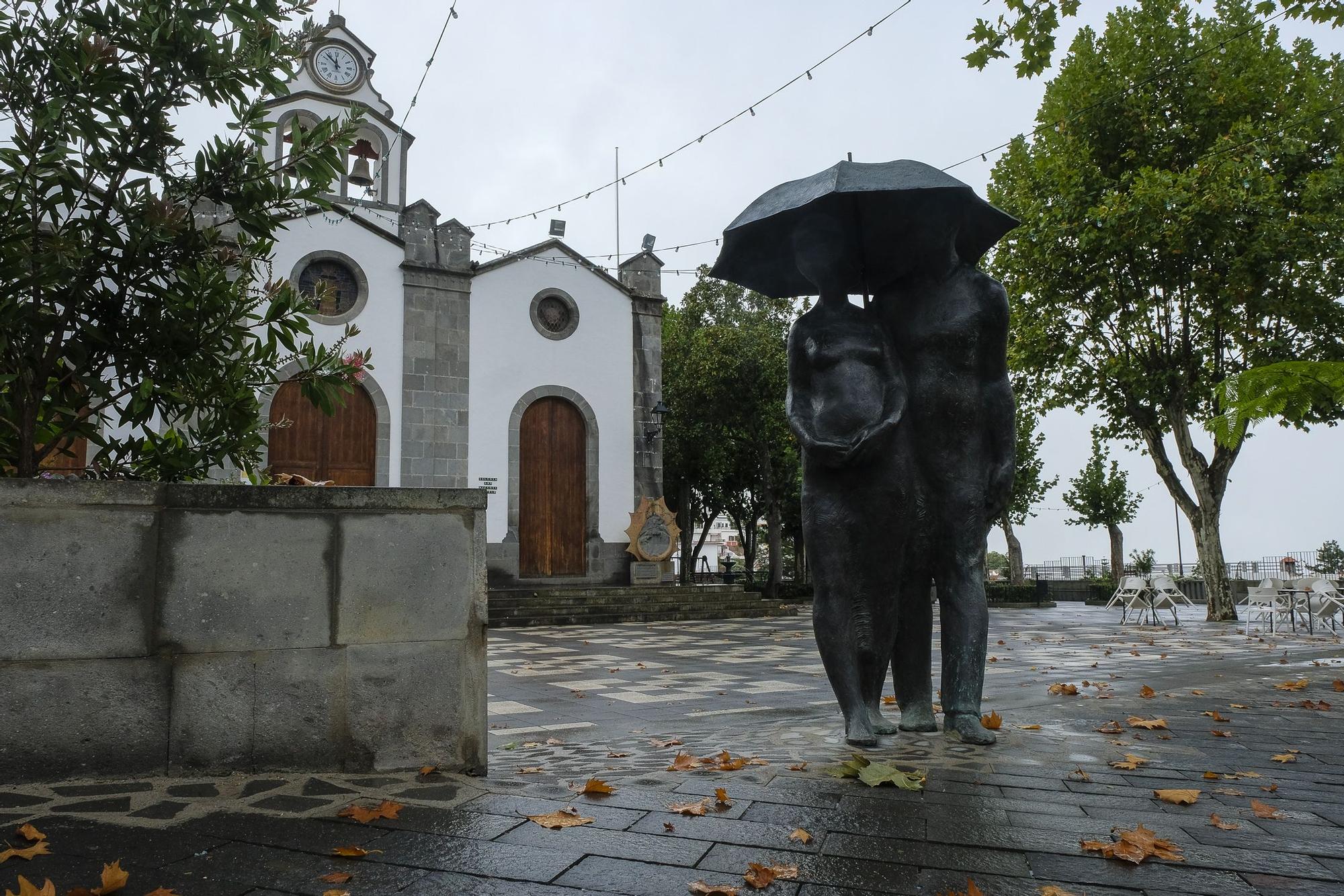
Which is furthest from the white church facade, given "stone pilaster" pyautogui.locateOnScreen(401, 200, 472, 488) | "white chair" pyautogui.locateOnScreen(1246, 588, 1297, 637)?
"white chair" pyautogui.locateOnScreen(1246, 588, 1297, 637)

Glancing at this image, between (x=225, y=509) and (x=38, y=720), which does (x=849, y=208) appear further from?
(x=38, y=720)

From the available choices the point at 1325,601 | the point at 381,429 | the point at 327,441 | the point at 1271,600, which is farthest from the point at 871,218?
the point at 327,441

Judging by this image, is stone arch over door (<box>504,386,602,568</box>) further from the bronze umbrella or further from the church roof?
the bronze umbrella

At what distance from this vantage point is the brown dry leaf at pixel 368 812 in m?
2.60

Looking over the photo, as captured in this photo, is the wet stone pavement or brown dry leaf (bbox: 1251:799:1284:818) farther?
brown dry leaf (bbox: 1251:799:1284:818)

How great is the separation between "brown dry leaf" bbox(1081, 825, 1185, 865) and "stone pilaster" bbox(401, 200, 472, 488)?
692 inches

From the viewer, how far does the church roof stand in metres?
20.2

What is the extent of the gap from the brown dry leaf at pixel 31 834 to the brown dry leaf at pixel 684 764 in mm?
1958

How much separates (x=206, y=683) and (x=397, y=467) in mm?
16339

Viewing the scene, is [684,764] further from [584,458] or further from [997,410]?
[584,458]

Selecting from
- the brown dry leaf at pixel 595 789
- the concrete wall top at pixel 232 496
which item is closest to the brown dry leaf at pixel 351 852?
the brown dry leaf at pixel 595 789

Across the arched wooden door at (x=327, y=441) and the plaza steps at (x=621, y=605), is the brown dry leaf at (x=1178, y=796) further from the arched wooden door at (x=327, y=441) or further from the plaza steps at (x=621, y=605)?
the arched wooden door at (x=327, y=441)

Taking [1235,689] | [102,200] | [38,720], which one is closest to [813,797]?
[38,720]

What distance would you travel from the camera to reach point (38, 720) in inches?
112
